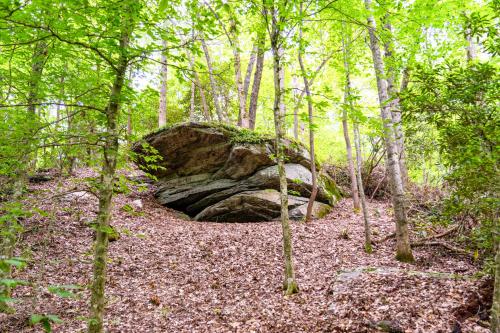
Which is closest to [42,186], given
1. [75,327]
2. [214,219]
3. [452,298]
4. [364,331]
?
[214,219]

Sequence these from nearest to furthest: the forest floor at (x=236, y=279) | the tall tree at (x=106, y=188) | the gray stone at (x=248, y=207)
→ the tall tree at (x=106, y=188) → the forest floor at (x=236, y=279) → the gray stone at (x=248, y=207)

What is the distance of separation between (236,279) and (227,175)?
5905 mm

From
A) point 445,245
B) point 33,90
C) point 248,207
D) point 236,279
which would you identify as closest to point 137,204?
point 248,207

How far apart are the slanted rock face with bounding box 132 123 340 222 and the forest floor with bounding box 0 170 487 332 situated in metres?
1.14

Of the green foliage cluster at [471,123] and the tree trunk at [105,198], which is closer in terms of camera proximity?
the green foliage cluster at [471,123]

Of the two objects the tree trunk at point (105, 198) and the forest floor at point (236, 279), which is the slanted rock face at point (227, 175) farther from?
the tree trunk at point (105, 198)

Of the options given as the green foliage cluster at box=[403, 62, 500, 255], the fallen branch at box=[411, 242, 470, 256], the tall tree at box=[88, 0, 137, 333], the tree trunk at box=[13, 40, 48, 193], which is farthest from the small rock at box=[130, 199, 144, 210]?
the green foliage cluster at box=[403, 62, 500, 255]

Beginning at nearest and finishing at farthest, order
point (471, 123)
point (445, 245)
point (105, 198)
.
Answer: point (471, 123) < point (105, 198) < point (445, 245)

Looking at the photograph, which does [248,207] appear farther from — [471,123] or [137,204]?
[471,123]

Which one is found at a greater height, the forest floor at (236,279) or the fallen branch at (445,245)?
the fallen branch at (445,245)

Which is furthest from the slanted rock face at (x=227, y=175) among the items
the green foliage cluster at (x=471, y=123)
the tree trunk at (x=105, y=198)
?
the green foliage cluster at (x=471, y=123)

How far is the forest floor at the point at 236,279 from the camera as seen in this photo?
194 inches

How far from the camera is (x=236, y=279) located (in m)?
7.48

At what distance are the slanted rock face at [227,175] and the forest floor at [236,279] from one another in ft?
3.74
